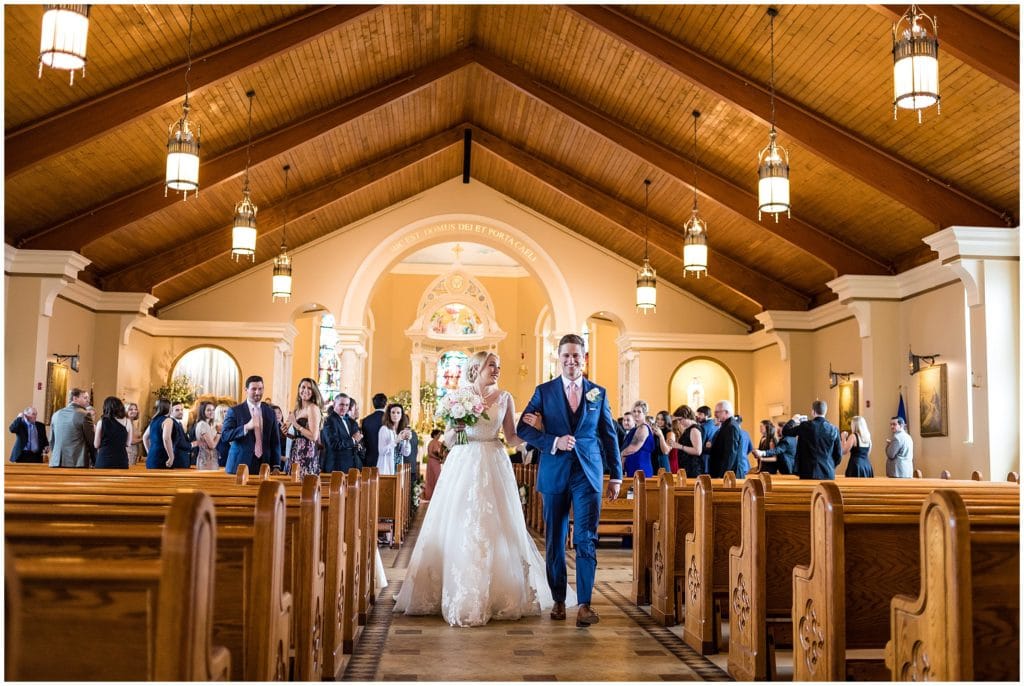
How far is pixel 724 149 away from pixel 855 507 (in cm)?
912

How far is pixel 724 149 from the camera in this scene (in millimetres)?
12117

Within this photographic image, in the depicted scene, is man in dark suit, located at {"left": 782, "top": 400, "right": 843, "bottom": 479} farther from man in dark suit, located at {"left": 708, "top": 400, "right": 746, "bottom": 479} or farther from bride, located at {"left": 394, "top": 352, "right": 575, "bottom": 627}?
bride, located at {"left": 394, "top": 352, "right": 575, "bottom": 627}

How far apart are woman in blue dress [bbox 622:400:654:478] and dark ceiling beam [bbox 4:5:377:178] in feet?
17.1

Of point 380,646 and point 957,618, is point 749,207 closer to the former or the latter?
point 380,646

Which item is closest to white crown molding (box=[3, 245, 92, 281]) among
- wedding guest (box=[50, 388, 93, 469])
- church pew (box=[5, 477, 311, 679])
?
wedding guest (box=[50, 388, 93, 469])

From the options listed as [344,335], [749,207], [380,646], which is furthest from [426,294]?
[380,646]

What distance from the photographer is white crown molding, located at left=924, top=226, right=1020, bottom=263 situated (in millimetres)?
9797

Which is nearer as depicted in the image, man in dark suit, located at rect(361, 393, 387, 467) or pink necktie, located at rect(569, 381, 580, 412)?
pink necktie, located at rect(569, 381, 580, 412)

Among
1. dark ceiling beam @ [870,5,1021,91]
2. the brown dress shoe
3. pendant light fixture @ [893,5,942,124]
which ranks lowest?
the brown dress shoe

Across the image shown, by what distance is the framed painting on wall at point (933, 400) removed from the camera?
1097 cm

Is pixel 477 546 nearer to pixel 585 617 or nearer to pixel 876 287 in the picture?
pixel 585 617

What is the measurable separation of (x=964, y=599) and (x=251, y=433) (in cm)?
600

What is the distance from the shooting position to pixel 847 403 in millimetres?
13688

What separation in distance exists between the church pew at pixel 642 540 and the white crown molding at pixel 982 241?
→ 5195 millimetres
